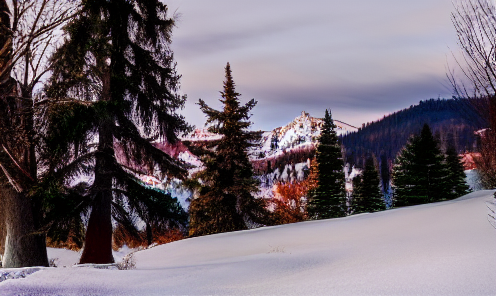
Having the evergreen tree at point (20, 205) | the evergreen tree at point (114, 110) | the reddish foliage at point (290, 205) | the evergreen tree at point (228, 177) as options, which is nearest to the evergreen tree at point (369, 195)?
the reddish foliage at point (290, 205)

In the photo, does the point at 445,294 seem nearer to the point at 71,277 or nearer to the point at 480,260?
the point at 480,260

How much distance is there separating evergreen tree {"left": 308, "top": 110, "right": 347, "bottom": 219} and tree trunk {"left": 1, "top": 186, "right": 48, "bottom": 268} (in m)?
21.7

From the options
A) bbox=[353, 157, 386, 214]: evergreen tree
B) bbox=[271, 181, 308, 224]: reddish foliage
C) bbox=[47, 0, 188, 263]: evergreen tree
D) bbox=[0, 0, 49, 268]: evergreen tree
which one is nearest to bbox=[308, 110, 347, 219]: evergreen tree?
bbox=[353, 157, 386, 214]: evergreen tree

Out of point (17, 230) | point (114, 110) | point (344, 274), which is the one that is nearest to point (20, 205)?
point (17, 230)

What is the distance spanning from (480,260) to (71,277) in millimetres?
5861

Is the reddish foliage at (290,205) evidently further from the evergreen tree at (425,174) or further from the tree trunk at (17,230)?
the tree trunk at (17,230)

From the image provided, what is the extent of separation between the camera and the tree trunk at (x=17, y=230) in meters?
9.02

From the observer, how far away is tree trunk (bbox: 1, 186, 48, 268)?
902cm

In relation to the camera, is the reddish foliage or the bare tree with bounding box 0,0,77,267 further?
the reddish foliage

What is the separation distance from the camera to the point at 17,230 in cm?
905

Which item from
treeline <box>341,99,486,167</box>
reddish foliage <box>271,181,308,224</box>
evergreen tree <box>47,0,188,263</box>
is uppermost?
treeline <box>341,99,486,167</box>

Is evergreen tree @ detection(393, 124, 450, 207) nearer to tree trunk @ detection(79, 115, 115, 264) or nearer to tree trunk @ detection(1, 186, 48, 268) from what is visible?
tree trunk @ detection(79, 115, 115, 264)

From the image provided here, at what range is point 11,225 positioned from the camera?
9.04m

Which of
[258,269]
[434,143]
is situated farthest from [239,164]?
[434,143]
